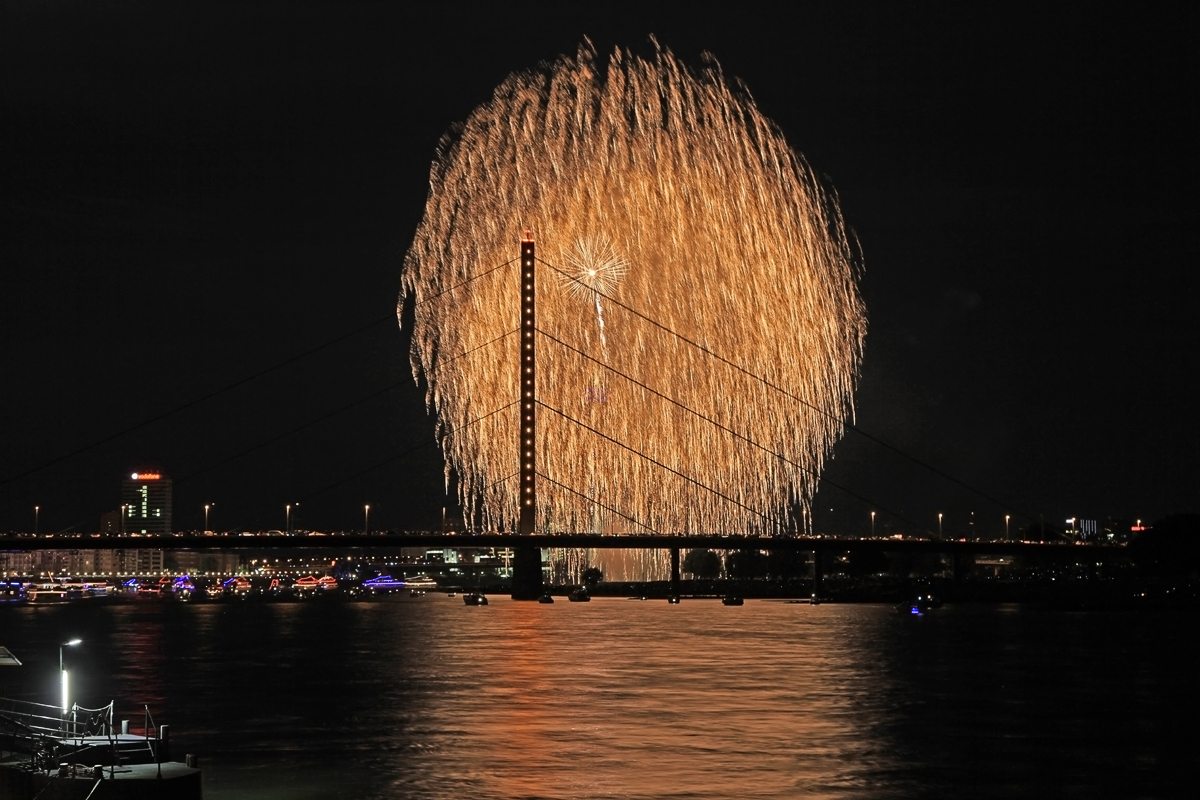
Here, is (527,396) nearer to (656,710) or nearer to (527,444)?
(527,444)

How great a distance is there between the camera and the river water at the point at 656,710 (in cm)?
2433

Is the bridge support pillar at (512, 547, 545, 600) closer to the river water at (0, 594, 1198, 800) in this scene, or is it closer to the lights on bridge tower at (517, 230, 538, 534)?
the lights on bridge tower at (517, 230, 538, 534)

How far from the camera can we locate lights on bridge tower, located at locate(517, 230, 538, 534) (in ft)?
Answer: 276

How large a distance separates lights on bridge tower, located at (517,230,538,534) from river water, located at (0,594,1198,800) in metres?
17.1

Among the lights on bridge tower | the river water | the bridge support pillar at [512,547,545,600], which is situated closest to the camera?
the river water

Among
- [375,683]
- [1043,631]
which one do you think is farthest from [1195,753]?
[1043,631]

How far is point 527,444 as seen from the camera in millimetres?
87625

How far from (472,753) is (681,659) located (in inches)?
857

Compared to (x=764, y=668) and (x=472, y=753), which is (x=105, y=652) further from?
(x=472, y=753)

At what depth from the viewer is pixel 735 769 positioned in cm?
2486

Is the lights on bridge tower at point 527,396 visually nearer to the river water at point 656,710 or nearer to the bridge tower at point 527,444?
the bridge tower at point 527,444

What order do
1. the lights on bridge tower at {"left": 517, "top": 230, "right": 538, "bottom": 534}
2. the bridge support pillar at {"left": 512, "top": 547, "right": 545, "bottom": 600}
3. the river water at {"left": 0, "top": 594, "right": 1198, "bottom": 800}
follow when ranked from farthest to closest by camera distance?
the bridge support pillar at {"left": 512, "top": 547, "right": 545, "bottom": 600}
the lights on bridge tower at {"left": 517, "top": 230, "right": 538, "bottom": 534}
the river water at {"left": 0, "top": 594, "right": 1198, "bottom": 800}

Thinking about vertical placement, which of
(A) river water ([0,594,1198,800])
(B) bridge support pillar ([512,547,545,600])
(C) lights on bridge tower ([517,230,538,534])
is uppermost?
(C) lights on bridge tower ([517,230,538,534])

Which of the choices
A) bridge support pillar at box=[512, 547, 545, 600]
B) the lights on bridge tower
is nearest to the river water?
the lights on bridge tower
